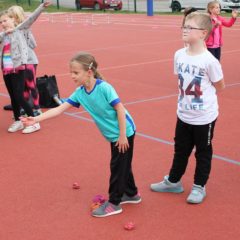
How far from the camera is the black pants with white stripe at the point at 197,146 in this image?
4.38 meters

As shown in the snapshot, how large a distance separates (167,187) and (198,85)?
1073 millimetres

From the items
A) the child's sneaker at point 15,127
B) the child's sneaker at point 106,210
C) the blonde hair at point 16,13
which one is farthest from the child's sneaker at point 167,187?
the blonde hair at point 16,13

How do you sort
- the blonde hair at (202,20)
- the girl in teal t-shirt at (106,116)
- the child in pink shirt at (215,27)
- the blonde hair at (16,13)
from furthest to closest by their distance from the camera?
1. the child in pink shirt at (215,27)
2. the blonde hair at (16,13)
3. the blonde hair at (202,20)
4. the girl in teal t-shirt at (106,116)

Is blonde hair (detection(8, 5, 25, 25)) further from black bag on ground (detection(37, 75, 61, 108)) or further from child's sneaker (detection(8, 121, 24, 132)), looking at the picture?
black bag on ground (detection(37, 75, 61, 108))

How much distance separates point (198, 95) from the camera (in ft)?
14.1

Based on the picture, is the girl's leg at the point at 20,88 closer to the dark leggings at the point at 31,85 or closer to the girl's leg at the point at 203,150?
the dark leggings at the point at 31,85

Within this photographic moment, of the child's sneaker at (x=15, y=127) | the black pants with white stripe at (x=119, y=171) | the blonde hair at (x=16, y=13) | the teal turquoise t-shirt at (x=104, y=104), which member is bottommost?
the child's sneaker at (x=15, y=127)

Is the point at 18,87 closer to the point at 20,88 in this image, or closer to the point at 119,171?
the point at 20,88

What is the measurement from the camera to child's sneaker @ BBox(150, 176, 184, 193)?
15.7ft

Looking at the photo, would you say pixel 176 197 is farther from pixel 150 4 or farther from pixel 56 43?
pixel 150 4

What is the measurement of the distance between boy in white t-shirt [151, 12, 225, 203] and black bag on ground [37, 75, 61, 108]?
163 inches

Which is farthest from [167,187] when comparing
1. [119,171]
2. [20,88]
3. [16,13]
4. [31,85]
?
[31,85]

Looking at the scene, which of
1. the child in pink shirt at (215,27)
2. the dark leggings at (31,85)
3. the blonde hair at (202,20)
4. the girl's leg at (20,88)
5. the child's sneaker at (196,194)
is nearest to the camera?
the blonde hair at (202,20)

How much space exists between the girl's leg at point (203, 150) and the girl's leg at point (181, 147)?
0.31ft
